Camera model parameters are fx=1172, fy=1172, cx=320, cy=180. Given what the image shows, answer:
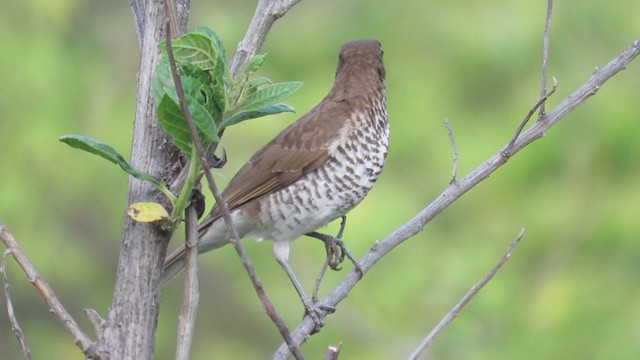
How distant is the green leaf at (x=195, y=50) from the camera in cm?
188

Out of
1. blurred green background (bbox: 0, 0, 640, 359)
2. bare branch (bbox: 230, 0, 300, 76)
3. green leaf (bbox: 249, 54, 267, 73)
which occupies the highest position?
bare branch (bbox: 230, 0, 300, 76)

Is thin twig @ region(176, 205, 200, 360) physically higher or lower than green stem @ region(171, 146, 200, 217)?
lower

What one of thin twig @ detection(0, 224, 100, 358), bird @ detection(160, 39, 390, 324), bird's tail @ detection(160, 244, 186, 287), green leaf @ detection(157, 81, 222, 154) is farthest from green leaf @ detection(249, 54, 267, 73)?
bird @ detection(160, 39, 390, 324)

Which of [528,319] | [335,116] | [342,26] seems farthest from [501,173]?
[335,116]

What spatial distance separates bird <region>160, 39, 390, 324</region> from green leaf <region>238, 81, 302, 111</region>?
1.19 m

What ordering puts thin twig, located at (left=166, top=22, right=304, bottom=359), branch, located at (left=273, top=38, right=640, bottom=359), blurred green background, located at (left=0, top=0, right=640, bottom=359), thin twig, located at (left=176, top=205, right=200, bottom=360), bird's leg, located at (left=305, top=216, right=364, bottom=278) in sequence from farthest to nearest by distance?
blurred green background, located at (left=0, top=0, right=640, bottom=359) → bird's leg, located at (left=305, top=216, right=364, bottom=278) → branch, located at (left=273, top=38, right=640, bottom=359) → thin twig, located at (left=176, top=205, right=200, bottom=360) → thin twig, located at (left=166, top=22, right=304, bottom=359)

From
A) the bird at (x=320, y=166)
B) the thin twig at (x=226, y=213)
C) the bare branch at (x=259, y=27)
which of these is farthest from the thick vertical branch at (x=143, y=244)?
the bird at (x=320, y=166)

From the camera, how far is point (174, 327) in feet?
16.0

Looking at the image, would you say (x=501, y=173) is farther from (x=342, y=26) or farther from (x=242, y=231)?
(x=242, y=231)

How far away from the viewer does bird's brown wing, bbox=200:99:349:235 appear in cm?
327

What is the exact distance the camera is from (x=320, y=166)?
3.26 m

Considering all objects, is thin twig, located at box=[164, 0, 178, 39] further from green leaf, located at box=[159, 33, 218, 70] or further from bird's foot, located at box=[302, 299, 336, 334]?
bird's foot, located at box=[302, 299, 336, 334]

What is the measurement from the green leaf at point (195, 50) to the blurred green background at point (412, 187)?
2.33 metres

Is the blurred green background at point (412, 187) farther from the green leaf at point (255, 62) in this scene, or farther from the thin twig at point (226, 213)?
the thin twig at point (226, 213)
